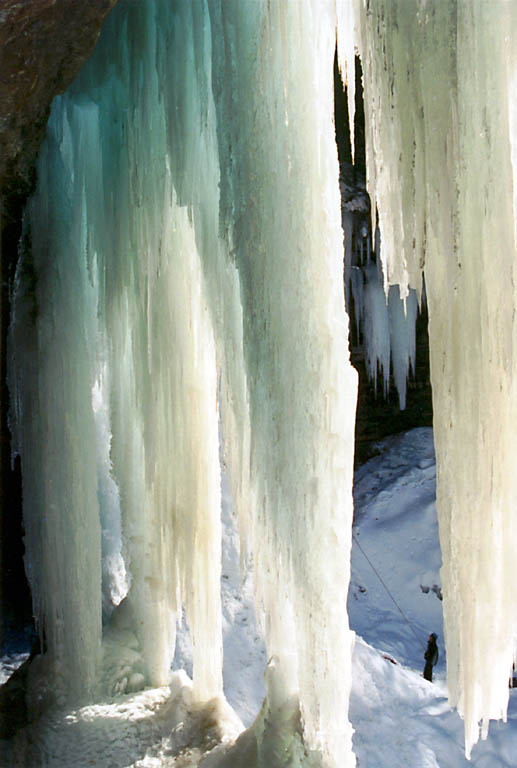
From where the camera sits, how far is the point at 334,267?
2.28 m

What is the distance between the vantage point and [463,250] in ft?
7.11

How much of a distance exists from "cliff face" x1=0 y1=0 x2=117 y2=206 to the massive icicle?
30 cm

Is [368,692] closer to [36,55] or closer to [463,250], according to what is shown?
[463,250]

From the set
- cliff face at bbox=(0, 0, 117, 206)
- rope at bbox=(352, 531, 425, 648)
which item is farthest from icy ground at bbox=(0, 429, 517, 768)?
cliff face at bbox=(0, 0, 117, 206)

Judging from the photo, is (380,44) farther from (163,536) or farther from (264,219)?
(163,536)

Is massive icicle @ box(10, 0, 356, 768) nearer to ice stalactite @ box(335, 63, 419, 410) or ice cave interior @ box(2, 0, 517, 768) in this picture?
ice cave interior @ box(2, 0, 517, 768)

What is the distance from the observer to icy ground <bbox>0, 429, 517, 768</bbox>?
3.26 m

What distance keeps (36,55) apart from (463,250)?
1703 millimetres

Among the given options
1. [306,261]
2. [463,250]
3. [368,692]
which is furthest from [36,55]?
[368,692]

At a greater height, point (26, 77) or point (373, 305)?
point (26, 77)

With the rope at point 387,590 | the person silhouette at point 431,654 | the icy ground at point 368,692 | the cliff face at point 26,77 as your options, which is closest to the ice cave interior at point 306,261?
the cliff face at point 26,77

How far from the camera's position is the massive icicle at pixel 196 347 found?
2258mm

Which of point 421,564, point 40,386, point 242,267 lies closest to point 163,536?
point 40,386

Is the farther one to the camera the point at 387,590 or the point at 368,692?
the point at 387,590
